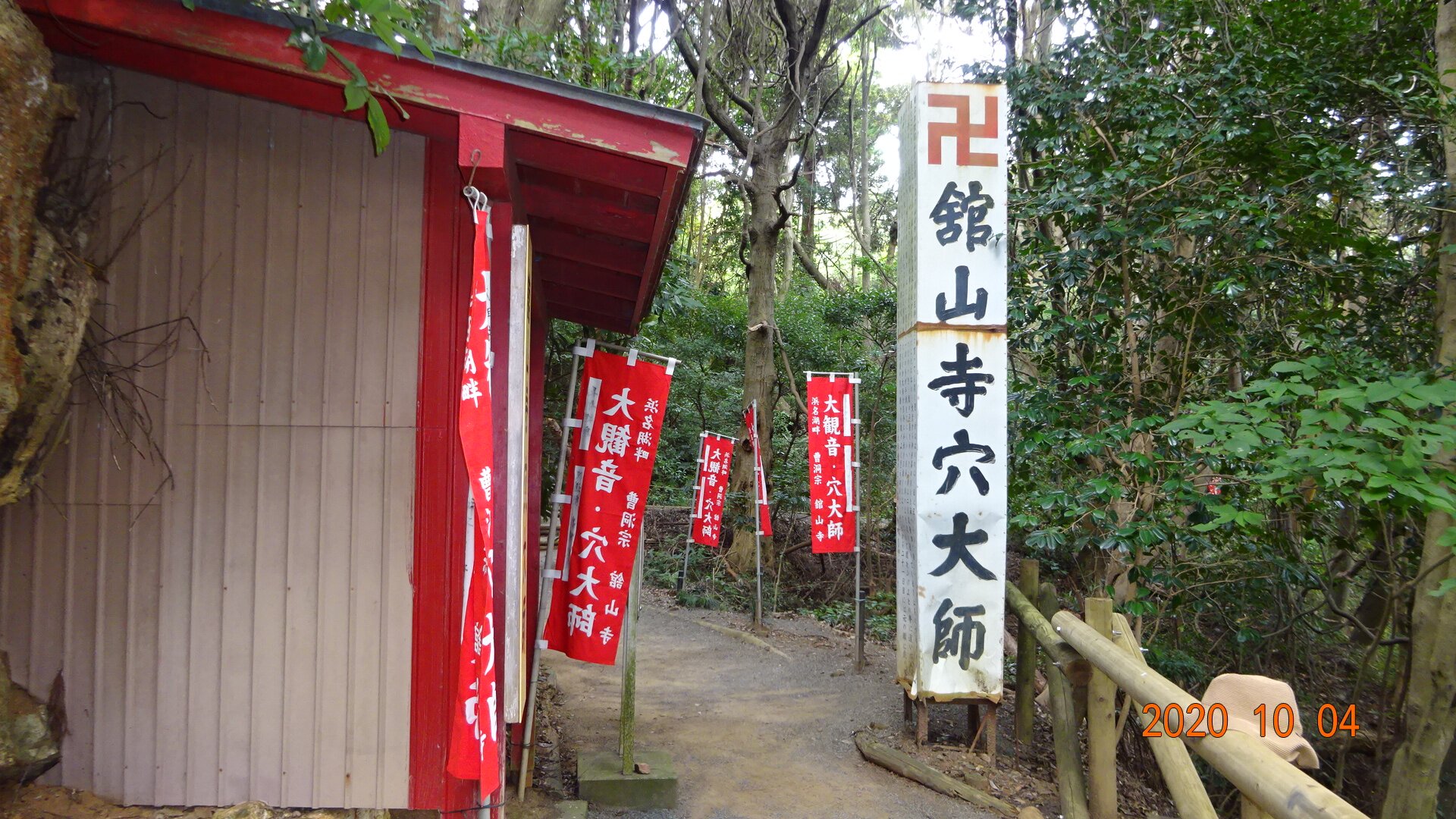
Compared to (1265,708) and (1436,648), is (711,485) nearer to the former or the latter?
(1436,648)

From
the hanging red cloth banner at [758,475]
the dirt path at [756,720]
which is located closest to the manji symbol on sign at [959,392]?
the dirt path at [756,720]

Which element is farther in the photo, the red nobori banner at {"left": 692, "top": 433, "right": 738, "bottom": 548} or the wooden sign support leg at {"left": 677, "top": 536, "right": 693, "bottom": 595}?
the wooden sign support leg at {"left": 677, "top": 536, "right": 693, "bottom": 595}

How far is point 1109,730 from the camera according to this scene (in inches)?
176

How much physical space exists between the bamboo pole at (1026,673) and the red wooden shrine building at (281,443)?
431 centimetres

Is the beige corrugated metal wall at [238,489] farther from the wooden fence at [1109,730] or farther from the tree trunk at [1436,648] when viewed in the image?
the tree trunk at [1436,648]

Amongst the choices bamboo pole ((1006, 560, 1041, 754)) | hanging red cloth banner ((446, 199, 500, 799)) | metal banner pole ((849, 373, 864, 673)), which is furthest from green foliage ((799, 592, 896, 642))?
hanging red cloth banner ((446, 199, 500, 799))

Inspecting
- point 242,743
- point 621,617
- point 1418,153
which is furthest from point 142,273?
point 1418,153

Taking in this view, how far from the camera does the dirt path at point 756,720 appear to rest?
217 inches

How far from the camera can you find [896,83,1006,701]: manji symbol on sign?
604cm

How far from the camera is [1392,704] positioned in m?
7.23

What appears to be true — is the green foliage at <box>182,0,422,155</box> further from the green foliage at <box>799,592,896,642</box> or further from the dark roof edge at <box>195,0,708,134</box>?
the green foliage at <box>799,592,896,642</box>

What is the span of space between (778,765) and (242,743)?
3.81m

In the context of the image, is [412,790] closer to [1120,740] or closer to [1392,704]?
[1120,740]

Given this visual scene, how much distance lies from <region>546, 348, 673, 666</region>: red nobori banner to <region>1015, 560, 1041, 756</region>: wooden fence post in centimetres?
322
